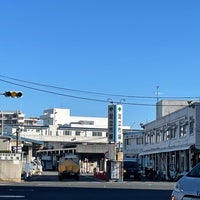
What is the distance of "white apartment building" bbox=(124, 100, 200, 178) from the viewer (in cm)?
5144

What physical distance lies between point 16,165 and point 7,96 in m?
14.6

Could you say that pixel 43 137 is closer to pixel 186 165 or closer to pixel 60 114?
pixel 60 114

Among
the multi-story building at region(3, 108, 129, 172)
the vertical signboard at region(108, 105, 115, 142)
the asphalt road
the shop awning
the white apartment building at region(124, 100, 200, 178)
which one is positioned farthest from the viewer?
the multi-story building at region(3, 108, 129, 172)

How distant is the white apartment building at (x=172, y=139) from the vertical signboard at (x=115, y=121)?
6686 mm

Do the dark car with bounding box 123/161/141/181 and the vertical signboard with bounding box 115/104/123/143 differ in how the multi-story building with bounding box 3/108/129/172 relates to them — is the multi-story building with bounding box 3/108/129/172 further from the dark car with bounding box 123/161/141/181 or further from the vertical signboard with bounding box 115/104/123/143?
the dark car with bounding box 123/161/141/181

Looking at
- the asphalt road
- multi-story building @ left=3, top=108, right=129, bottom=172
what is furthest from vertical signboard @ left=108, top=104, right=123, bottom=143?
multi-story building @ left=3, top=108, right=129, bottom=172

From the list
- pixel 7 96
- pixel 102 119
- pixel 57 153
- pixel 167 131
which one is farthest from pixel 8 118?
pixel 7 96

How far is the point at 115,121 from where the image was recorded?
55.6 metres

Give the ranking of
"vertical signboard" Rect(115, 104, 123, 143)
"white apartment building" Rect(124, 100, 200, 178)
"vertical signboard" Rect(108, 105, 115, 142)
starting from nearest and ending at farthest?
"white apartment building" Rect(124, 100, 200, 178)
"vertical signboard" Rect(115, 104, 123, 143)
"vertical signboard" Rect(108, 105, 115, 142)

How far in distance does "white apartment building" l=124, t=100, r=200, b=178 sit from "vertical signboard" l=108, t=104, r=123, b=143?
21.9 ft

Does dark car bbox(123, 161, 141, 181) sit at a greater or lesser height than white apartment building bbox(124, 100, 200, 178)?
lesser

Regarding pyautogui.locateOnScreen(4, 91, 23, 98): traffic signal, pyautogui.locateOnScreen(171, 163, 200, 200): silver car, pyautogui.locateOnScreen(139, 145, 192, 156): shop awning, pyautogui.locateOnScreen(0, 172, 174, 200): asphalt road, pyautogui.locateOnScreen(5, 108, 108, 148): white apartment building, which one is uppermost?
pyautogui.locateOnScreen(5, 108, 108, 148): white apartment building

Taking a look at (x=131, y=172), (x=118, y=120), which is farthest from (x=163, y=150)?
(x=131, y=172)

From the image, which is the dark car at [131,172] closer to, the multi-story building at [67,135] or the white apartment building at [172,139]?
the white apartment building at [172,139]
